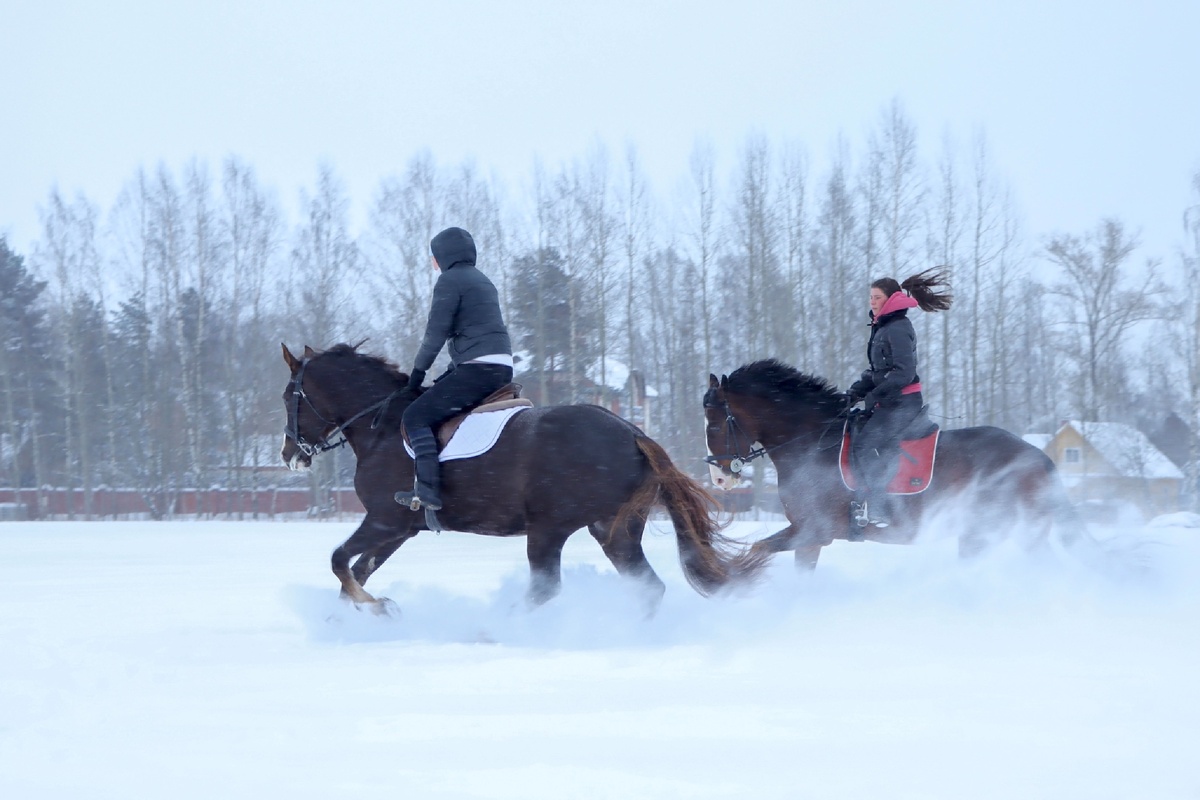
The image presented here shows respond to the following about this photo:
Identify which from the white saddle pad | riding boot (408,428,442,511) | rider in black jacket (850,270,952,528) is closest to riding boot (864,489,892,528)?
rider in black jacket (850,270,952,528)

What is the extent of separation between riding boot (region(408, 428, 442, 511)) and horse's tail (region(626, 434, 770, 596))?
1138 millimetres

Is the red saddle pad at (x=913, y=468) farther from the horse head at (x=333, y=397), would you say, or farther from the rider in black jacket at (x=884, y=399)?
the horse head at (x=333, y=397)

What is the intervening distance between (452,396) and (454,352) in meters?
0.27

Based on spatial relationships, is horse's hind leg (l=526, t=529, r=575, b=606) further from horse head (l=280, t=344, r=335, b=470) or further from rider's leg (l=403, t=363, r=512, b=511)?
horse head (l=280, t=344, r=335, b=470)

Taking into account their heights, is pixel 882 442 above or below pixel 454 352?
below

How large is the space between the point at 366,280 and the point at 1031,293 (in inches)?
818

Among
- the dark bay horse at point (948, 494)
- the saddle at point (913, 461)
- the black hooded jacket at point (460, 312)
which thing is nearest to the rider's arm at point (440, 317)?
the black hooded jacket at point (460, 312)

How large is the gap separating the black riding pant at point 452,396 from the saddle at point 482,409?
36mm

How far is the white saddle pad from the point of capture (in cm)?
653

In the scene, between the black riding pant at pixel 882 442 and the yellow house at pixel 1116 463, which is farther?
the yellow house at pixel 1116 463

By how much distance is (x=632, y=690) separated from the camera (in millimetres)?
4715

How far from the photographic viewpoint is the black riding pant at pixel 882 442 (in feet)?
24.5

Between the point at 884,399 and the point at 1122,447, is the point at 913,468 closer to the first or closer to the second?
the point at 884,399

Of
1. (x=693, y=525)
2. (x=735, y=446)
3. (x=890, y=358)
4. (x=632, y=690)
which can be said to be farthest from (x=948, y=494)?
(x=632, y=690)
